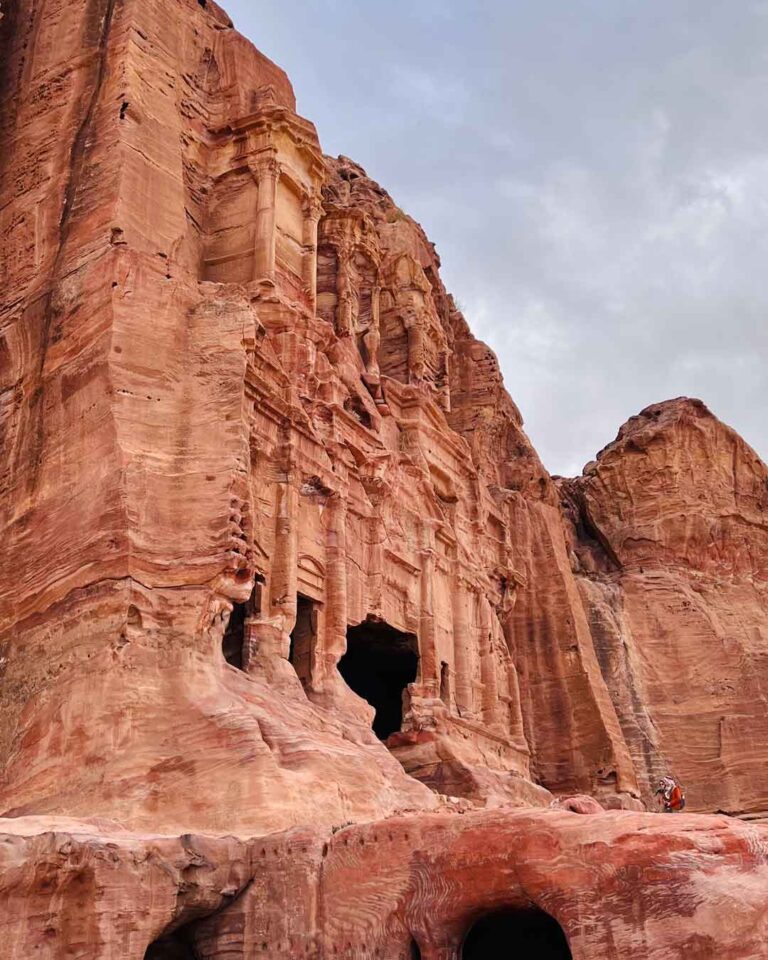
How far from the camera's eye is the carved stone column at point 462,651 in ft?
83.4

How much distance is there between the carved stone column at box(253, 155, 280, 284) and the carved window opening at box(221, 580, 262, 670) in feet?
21.1

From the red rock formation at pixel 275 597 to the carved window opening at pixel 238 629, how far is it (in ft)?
0.18

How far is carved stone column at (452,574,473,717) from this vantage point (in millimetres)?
25422

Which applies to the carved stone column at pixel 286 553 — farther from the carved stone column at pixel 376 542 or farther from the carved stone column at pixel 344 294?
the carved stone column at pixel 344 294

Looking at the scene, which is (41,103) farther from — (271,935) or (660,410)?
(660,410)

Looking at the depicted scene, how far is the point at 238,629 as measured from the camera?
18.2 metres

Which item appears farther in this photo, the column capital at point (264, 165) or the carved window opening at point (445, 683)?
the carved window opening at point (445, 683)

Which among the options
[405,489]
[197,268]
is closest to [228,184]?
[197,268]

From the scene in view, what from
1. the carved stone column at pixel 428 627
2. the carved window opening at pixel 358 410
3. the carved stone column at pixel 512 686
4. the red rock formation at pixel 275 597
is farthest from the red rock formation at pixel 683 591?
the carved window opening at pixel 358 410

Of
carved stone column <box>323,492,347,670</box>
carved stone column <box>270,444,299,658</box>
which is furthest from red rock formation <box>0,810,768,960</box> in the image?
carved stone column <box>323,492,347,670</box>

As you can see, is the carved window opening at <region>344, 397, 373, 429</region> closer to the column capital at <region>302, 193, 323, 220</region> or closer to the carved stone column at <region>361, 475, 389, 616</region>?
the carved stone column at <region>361, 475, 389, 616</region>

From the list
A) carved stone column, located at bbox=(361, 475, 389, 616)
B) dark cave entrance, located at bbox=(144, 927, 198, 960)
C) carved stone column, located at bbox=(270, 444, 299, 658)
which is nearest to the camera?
dark cave entrance, located at bbox=(144, 927, 198, 960)

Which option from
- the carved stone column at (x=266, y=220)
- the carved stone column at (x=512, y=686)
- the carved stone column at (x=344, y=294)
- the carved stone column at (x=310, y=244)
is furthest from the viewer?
the carved stone column at (x=344, y=294)

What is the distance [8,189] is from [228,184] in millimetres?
4362
